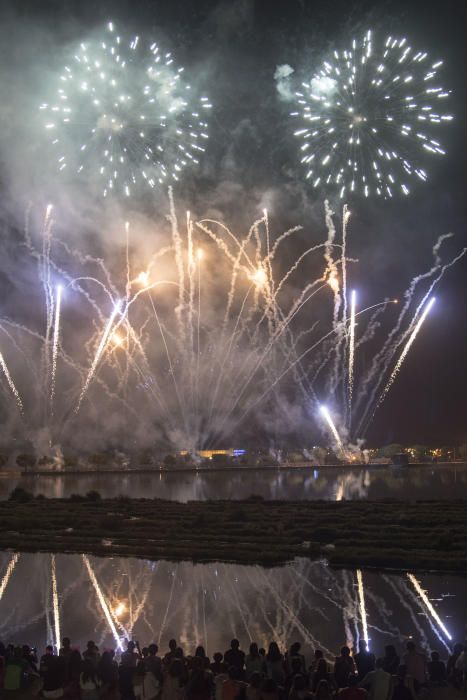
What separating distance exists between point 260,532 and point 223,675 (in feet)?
60.0

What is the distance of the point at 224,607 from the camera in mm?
16797

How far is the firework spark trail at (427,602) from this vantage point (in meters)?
14.8

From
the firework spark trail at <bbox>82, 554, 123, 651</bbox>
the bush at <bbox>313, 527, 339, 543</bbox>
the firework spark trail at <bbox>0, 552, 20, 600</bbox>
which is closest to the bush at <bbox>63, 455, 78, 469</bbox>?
the firework spark trail at <bbox>0, 552, 20, 600</bbox>

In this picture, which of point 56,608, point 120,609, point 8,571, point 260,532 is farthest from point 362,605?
point 8,571

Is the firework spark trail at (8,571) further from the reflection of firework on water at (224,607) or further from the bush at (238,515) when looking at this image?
the bush at (238,515)

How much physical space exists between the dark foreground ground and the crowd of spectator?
11.6 meters

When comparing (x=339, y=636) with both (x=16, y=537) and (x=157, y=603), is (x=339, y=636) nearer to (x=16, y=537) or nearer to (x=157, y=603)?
(x=157, y=603)

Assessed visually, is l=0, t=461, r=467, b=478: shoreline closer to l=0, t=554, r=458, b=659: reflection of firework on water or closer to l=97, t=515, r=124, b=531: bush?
l=97, t=515, r=124, b=531: bush

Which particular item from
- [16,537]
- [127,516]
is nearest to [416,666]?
[16,537]

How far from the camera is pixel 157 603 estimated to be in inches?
687

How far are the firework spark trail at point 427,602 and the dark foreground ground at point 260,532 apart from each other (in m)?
1.65

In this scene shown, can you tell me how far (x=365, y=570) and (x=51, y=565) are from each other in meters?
10.1

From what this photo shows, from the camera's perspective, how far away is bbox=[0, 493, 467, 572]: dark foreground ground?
75.5 ft

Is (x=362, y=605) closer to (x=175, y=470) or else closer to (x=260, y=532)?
(x=260, y=532)
